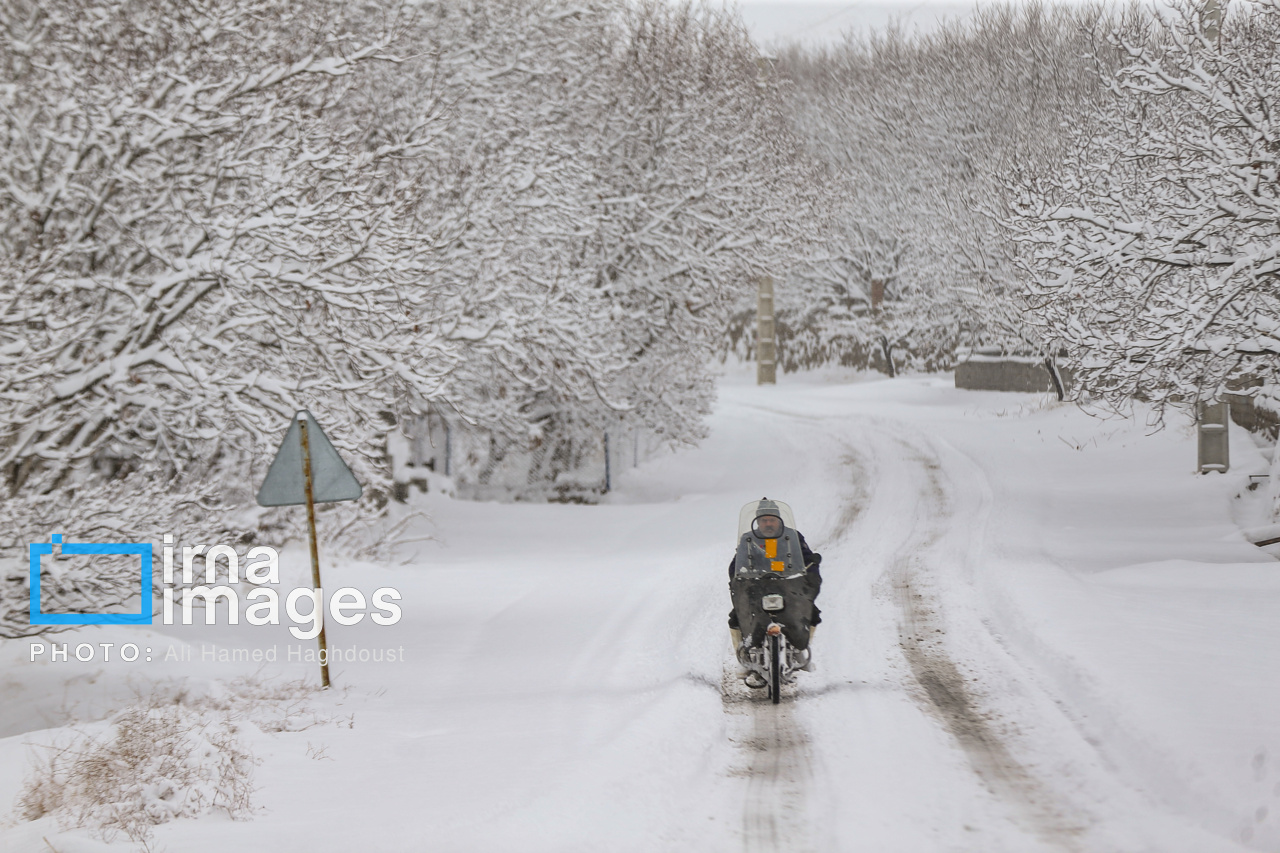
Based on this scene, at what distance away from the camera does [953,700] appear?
27.4 feet

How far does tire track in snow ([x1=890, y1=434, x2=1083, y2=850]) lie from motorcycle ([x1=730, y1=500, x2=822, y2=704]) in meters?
1.06

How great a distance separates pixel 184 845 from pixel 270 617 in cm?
653

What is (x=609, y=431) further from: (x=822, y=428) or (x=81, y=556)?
(x=81, y=556)

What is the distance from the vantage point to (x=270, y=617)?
38.1ft

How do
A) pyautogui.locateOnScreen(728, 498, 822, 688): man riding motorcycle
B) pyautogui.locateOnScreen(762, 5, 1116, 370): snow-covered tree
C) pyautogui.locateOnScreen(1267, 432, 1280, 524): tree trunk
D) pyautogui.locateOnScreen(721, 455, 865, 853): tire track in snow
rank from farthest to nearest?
pyautogui.locateOnScreen(762, 5, 1116, 370): snow-covered tree, pyautogui.locateOnScreen(1267, 432, 1280, 524): tree trunk, pyautogui.locateOnScreen(728, 498, 822, 688): man riding motorcycle, pyautogui.locateOnScreen(721, 455, 865, 853): tire track in snow

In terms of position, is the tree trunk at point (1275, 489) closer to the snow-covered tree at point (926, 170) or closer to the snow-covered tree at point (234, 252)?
the snow-covered tree at point (234, 252)

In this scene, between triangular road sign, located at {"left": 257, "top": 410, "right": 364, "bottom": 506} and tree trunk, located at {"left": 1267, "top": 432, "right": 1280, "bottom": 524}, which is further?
tree trunk, located at {"left": 1267, "top": 432, "right": 1280, "bottom": 524}

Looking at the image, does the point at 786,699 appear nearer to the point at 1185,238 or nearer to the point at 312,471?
the point at 312,471

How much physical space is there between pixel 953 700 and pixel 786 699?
1277 millimetres

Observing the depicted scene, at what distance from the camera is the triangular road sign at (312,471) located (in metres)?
8.11

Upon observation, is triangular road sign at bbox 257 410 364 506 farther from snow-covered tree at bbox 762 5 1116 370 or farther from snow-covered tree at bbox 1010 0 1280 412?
snow-covered tree at bbox 762 5 1116 370

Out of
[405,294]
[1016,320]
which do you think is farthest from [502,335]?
[1016,320]

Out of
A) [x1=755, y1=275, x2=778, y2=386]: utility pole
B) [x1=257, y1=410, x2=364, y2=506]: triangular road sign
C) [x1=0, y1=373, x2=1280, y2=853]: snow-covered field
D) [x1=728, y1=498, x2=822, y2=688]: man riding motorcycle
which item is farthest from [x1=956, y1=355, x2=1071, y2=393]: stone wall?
[x1=257, y1=410, x2=364, y2=506]: triangular road sign

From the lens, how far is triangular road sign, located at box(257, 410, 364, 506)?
319 inches
